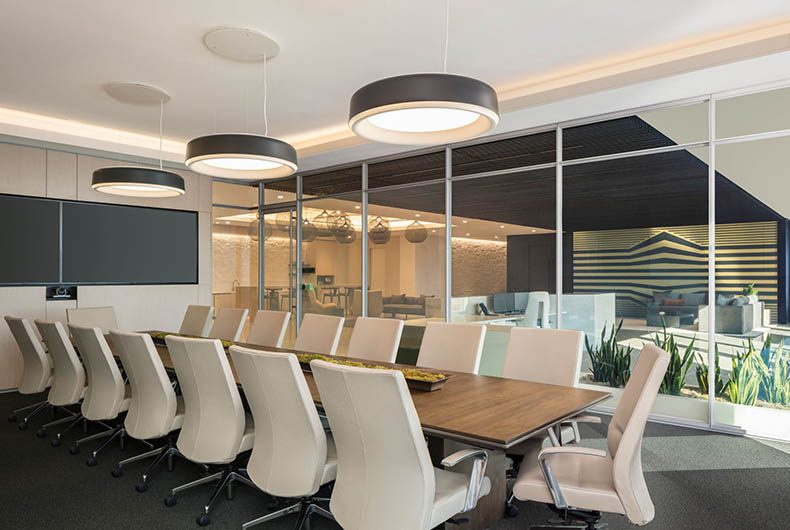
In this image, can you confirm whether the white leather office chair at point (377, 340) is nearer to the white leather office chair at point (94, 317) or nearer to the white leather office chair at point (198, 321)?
the white leather office chair at point (198, 321)

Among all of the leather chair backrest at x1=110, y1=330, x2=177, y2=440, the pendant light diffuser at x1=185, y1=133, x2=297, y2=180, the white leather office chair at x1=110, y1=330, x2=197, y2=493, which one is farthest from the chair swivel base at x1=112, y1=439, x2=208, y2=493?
the pendant light diffuser at x1=185, y1=133, x2=297, y2=180

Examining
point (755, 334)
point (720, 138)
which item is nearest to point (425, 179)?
point (720, 138)

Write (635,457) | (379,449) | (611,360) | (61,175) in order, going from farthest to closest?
(61,175)
(611,360)
(635,457)
(379,449)

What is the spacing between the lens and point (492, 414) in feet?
8.91

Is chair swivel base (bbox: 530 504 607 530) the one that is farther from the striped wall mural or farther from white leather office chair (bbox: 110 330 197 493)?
the striped wall mural

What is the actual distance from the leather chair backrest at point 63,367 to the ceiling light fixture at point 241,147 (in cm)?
180

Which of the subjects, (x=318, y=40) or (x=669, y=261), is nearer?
(x=318, y=40)

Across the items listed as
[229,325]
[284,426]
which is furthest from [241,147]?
[229,325]

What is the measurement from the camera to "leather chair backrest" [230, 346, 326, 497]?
105 inches

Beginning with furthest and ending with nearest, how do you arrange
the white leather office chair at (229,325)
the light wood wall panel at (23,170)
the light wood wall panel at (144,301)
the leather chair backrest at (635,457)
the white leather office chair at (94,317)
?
1. the light wood wall panel at (144,301)
2. the light wood wall panel at (23,170)
3. the white leather office chair at (94,317)
4. the white leather office chair at (229,325)
5. the leather chair backrest at (635,457)

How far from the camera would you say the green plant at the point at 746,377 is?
478 centimetres

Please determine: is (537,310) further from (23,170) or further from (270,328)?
(23,170)

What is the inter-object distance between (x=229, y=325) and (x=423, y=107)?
4.06 meters

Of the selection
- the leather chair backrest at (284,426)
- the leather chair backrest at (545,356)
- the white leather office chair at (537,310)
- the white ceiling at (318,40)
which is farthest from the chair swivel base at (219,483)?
the white leather office chair at (537,310)
